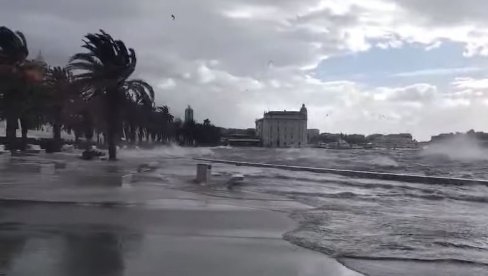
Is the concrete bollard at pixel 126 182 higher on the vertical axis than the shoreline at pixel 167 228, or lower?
higher

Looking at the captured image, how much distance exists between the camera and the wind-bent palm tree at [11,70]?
38.6 m

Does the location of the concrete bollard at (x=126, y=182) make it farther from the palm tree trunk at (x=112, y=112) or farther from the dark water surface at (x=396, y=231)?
the palm tree trunk at (x=112, y=112)

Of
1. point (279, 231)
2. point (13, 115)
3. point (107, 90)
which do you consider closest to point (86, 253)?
point (279, 231)

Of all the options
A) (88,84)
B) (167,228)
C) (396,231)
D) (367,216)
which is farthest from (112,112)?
(396,231)

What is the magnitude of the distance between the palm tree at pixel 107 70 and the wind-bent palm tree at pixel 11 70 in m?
7.17

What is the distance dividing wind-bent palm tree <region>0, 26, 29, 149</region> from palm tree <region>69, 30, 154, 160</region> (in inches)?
282

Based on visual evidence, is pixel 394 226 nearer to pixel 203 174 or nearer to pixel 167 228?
pixel 167 228

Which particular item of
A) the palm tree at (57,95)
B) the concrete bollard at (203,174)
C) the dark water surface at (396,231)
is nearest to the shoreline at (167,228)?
the dark water surface at (396,231)

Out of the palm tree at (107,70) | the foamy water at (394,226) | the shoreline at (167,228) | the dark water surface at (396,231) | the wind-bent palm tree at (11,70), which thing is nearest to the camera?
the shoreline at (167,228)

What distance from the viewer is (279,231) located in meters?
9.79

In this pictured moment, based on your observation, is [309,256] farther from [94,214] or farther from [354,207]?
[354,207]

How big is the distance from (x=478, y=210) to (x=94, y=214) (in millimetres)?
10258

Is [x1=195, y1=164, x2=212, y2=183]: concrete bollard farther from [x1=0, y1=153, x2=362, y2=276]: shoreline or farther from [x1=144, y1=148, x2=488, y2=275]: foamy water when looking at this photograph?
[x1=0, y1=153, x2=362, y2=276]: shoreline

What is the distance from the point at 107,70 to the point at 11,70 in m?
9.64
